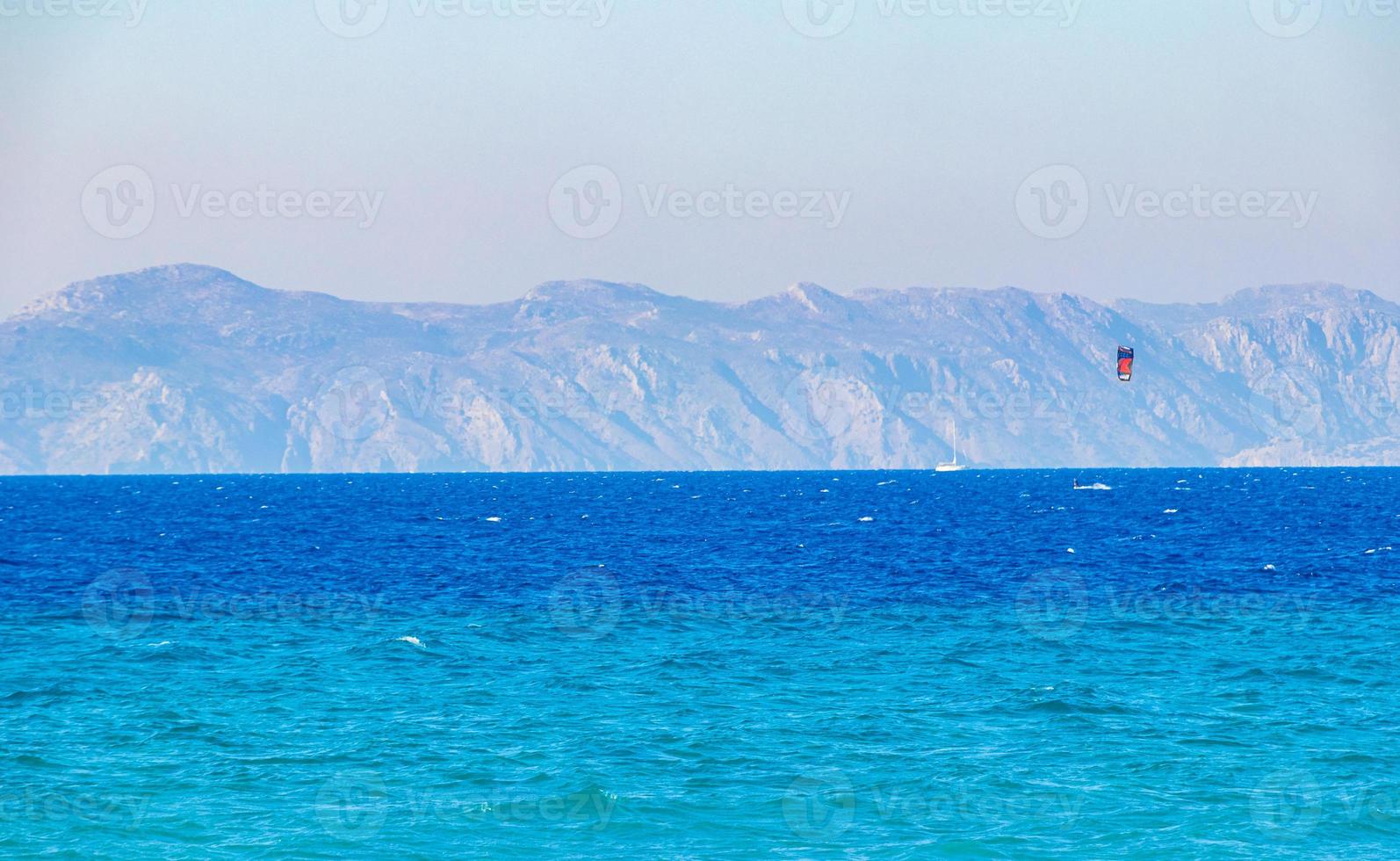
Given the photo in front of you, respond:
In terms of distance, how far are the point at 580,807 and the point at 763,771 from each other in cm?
415

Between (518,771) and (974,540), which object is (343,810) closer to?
(518,771)

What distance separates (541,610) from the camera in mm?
57969

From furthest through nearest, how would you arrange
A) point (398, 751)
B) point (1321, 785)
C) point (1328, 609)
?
point (1328, 609), point (398, 751), point (1321, 785)

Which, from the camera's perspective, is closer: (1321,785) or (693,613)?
(1321,785)

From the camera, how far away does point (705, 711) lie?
1437 inches

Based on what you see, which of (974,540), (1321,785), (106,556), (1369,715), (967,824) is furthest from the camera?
(974,540)

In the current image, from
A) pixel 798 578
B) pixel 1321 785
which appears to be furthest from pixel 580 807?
pixel 798 578

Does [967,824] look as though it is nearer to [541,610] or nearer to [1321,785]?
[1321,785]

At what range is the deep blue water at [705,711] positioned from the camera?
2709cm

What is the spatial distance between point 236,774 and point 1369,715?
84.6 feet

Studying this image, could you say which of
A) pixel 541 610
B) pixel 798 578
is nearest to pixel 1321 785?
pixel 541 610

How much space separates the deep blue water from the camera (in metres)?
27.1

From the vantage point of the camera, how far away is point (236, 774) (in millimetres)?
30578

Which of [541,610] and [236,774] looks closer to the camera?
[236,774]
